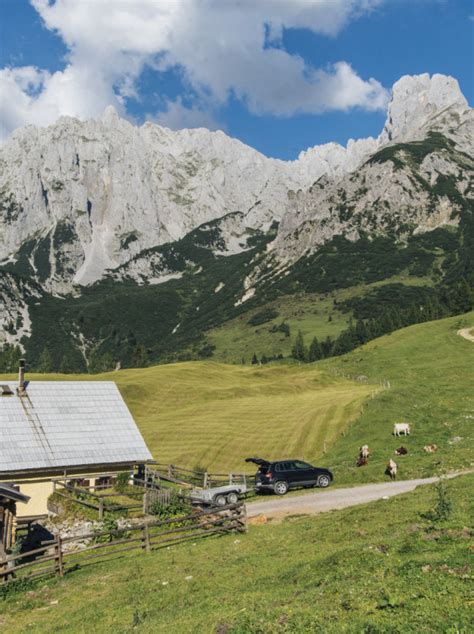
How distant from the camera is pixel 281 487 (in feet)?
126

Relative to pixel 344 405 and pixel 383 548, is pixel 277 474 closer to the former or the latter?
pixel 383 548

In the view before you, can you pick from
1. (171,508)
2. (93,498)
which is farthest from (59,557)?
(93,498)

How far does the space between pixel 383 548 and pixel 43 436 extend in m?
32.5

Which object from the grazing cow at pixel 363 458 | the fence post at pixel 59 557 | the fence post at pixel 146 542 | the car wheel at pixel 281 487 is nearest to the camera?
the fence post at pixel 59 557

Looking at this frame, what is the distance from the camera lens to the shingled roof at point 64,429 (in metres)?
41.0

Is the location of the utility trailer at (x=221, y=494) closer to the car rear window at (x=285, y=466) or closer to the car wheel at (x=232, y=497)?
the car wheel at (x=232, y=497)

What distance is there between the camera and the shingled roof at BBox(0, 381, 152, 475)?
135 ft

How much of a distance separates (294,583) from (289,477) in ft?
72.3

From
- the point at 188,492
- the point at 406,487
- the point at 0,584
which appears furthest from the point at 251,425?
the point at 0,584

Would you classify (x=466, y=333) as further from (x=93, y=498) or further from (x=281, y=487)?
(x=93, y=498)

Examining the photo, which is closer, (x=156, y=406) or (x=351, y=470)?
(x=351, y=470)

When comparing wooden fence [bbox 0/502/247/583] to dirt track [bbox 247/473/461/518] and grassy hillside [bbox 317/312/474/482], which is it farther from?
grassy hillside [bbox 317/312/474/482]

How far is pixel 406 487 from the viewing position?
33.2m

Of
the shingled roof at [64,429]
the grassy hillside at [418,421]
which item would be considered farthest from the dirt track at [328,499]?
the shingled roof at [64,429]
